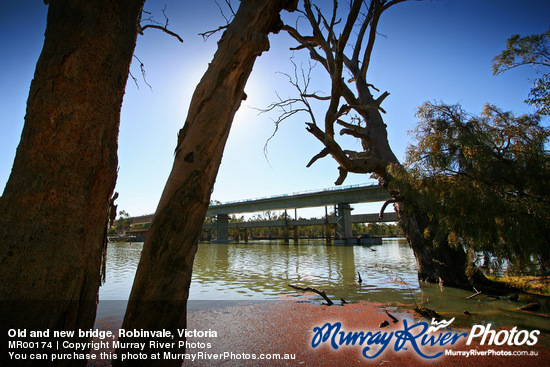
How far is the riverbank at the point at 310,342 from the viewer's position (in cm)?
377

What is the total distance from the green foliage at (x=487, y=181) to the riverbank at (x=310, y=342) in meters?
1.84

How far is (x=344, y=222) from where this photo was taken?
43.9m

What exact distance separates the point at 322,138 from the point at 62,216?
8.26 m

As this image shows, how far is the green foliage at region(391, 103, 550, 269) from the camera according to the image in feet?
19.5

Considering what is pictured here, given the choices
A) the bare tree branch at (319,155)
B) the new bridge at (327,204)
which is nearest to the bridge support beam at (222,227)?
→ the new bridge at (327,204)

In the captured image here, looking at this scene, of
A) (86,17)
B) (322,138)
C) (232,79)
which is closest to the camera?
(86,17)

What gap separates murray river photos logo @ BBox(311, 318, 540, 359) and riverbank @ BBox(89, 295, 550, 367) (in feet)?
0.11

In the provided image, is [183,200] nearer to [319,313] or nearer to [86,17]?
[86,17]

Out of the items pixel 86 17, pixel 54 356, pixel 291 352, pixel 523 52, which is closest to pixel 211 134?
pixel 86 17

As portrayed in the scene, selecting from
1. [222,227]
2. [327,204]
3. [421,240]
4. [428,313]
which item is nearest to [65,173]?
[428,313]

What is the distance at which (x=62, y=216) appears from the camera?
5.36 ft

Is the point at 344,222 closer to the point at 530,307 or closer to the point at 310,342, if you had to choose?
the point at 530,307

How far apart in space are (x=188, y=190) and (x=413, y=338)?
14.9 ft

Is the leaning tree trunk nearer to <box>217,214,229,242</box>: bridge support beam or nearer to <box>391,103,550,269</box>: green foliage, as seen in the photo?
<box>391,103,550,269</box>: green foliage
